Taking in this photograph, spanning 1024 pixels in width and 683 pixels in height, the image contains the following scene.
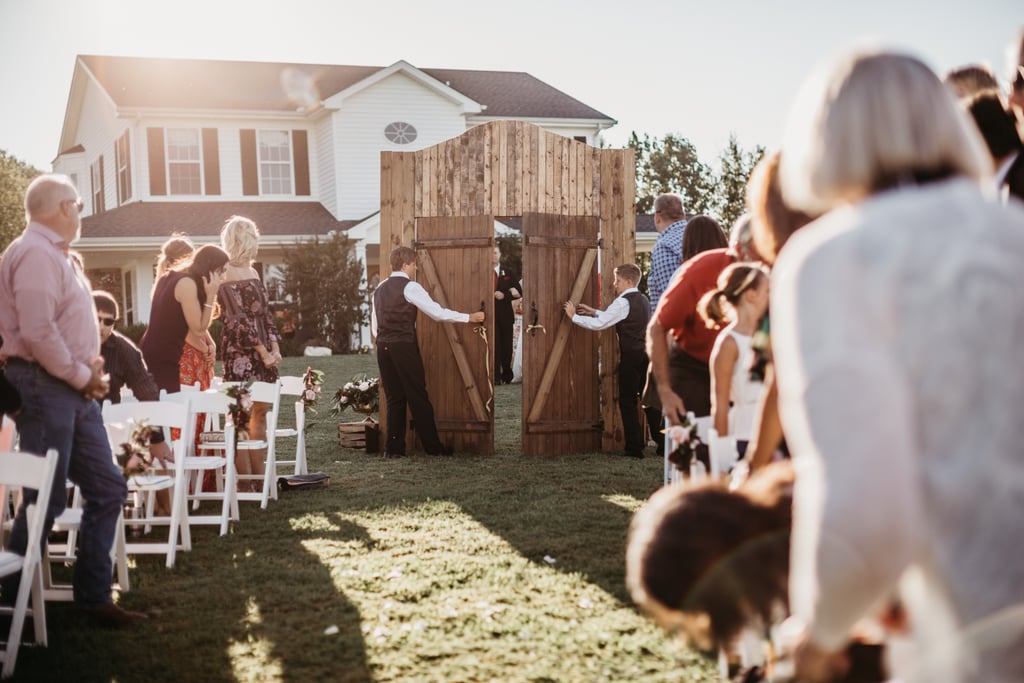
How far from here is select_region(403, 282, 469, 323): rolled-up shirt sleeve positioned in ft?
34.1

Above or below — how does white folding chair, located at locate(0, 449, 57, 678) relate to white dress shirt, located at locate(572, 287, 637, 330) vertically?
below

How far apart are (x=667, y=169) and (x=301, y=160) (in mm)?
27969

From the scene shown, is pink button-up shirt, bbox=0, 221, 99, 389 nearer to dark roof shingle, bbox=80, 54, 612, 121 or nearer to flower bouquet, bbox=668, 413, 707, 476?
flower bouquet, bbox=668, 413, 707, 476

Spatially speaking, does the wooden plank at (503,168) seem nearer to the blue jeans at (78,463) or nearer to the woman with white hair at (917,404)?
the blue jeans at (78,463)

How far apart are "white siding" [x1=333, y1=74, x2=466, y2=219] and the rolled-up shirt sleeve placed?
16332 millimetres

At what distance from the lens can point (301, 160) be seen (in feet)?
88.6

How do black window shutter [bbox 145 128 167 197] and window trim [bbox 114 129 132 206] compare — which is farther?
window trim [bbox 114 129 132 206]

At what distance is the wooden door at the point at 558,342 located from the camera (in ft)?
34.8

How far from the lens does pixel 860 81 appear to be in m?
1.59

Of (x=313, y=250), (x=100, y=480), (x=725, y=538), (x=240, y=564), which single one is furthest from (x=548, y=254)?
(x=313, y=250)

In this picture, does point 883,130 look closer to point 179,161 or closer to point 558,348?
point 558,348

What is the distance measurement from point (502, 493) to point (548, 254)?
3099 mm

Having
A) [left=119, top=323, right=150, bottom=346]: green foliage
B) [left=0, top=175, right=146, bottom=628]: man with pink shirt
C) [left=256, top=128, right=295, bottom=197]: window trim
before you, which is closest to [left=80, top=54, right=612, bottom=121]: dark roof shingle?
[left=256, top=128, right=295, bottom=197]: window trim

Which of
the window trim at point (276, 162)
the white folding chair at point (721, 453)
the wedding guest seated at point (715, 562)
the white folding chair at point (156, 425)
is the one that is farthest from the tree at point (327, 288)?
the wedding guest seated at point (715, 562)
